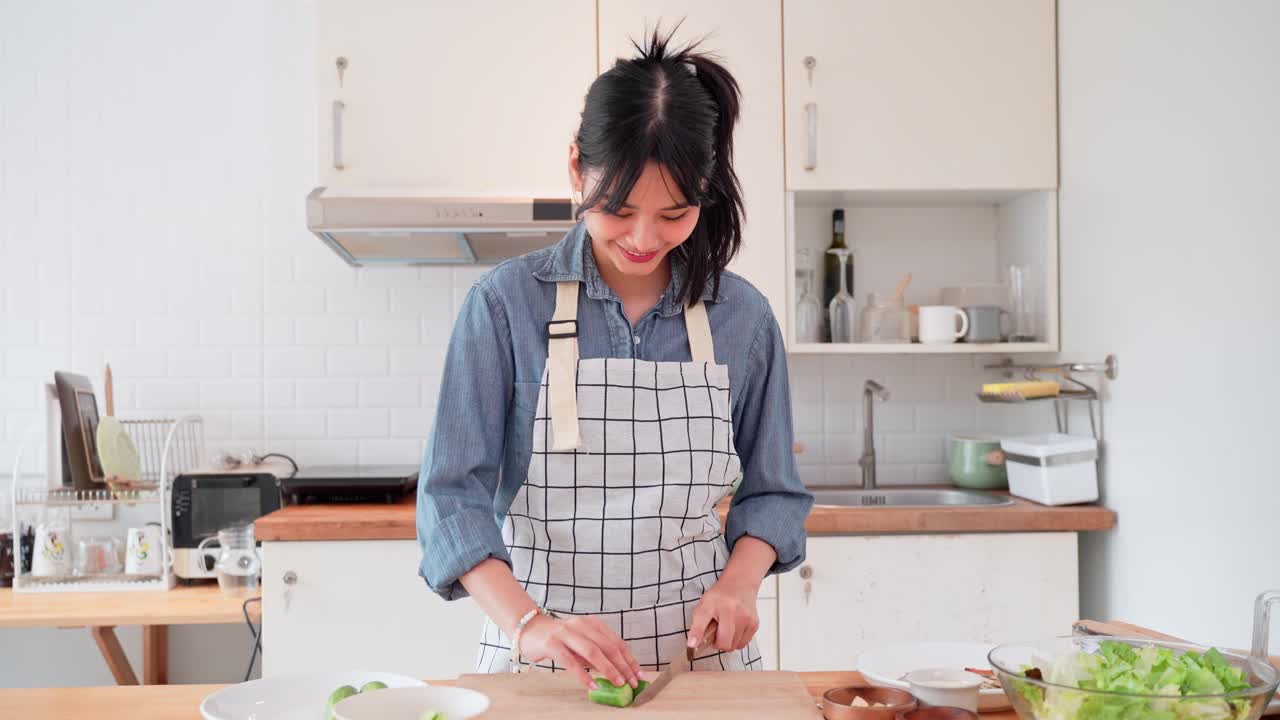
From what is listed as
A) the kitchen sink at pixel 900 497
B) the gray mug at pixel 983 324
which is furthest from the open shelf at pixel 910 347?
the kitchen sink at pixel 900 497

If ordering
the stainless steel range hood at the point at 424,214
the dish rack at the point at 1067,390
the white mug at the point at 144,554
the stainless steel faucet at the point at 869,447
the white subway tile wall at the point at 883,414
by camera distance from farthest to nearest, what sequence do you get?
the white subway tile wall at the point at 883,414 < the stainless steel faucet at the point at 869,447 < the white mug at the point at 144,554 < the stainless steel range hood at the point at 424,214 < the dish rack at the point at 1067,390

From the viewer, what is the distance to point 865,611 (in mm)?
2488

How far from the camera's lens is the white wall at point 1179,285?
1.93 meters

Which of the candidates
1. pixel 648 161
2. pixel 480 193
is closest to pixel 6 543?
pixel 480 193

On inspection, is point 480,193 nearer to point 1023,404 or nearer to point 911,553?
point 911,553

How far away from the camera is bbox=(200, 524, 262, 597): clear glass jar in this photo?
103 inches

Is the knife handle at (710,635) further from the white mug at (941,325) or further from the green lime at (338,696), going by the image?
the white mug at (941,325)

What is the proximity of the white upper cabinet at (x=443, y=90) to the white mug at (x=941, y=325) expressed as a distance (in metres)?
1.05

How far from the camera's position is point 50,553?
8.90 ft

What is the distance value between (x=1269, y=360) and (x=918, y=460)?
1.32 metres

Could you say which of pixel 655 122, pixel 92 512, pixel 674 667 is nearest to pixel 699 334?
pixel 655 122

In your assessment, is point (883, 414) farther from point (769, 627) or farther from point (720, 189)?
point (720, 189)

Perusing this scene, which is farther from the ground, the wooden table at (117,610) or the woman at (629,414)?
the woman at (629,414)

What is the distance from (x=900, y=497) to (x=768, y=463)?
1625 millimetres
